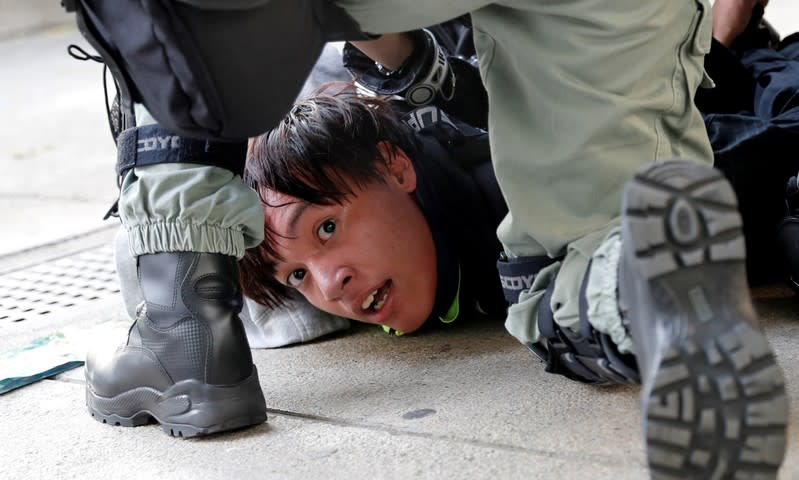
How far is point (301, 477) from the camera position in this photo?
1.35 m

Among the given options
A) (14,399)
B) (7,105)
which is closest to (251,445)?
(14,399)

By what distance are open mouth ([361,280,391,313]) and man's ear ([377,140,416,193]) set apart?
186 mm

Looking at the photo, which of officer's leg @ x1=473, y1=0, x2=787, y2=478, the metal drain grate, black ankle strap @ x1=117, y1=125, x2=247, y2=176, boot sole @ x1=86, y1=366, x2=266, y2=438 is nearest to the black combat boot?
boot sole @ x1=86, y1=366, x2=266, y2=438

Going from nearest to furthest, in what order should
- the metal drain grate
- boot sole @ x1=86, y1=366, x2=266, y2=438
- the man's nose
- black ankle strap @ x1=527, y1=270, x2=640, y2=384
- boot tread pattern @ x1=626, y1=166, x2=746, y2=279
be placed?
boot tread pattern @ x1=626, y1=166, x2=746, y2=279 < black ankle strap @ x1=527, y1=270, x2=640, y2=384 < boot sole @ x1=86, y1=366, x2=266, y2=438 < the man's nose < the metal drain grate

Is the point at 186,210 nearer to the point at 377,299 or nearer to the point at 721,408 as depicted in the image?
the point at 377,299

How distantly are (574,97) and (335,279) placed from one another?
2.09ft

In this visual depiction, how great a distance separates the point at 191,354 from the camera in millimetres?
1526

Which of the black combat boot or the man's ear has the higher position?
the man's ear

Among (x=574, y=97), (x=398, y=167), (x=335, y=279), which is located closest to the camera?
(x=574, y=97)

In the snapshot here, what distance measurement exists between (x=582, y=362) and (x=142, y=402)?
661mm

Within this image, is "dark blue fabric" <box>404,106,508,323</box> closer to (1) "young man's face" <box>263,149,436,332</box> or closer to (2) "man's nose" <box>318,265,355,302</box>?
(1) "young man's face" <box>263,149,436,332</box>

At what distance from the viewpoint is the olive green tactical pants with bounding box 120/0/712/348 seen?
1.31m

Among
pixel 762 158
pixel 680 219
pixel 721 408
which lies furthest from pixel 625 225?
pixel 762 158

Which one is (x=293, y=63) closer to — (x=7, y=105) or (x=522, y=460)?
(x=522, y=460)
